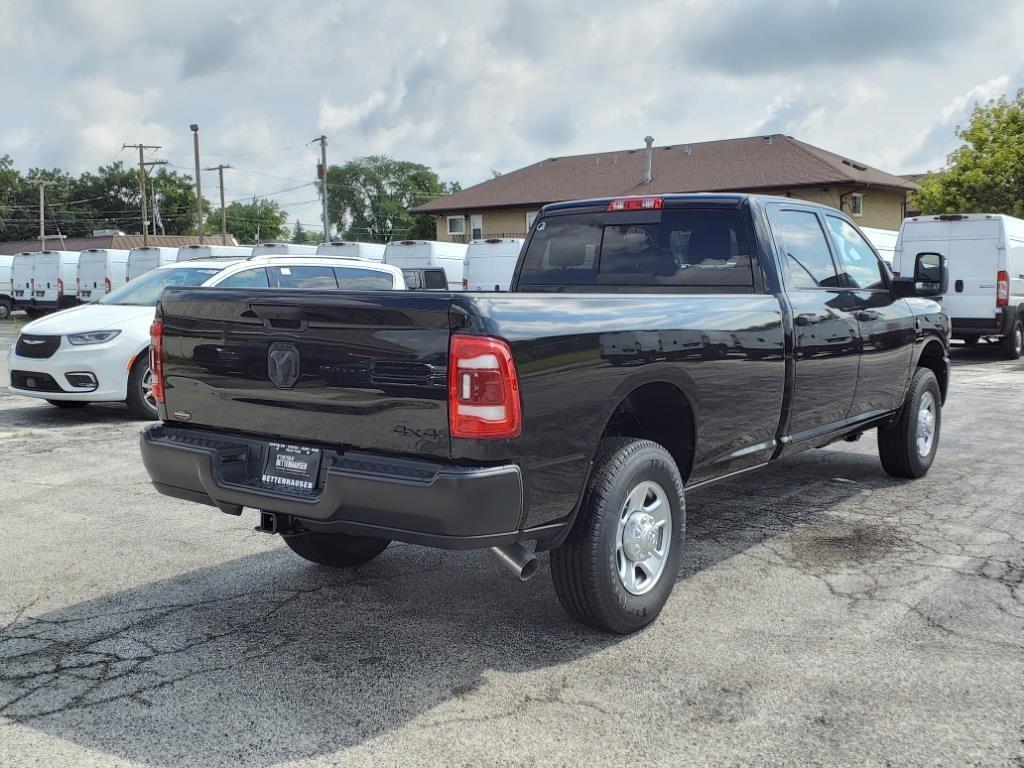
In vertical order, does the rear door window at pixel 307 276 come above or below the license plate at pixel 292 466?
above

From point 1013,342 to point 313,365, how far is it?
17447 mm

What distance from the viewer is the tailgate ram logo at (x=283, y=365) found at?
13.1 feet

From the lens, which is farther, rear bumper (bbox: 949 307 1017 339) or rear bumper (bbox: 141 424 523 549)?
rear bumper (bbox: 949 307 1017 339)

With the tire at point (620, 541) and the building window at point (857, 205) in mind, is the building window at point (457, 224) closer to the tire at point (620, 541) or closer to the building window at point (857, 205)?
the building window at point (857, 205)

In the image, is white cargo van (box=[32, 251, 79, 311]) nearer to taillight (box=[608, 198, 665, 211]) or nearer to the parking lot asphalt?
the parking lot asphalt

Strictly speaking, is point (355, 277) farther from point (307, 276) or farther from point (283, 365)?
point (283, 365)

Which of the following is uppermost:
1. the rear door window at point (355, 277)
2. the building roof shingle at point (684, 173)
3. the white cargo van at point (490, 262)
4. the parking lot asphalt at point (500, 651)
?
the building roof shingle at point (684, 173)

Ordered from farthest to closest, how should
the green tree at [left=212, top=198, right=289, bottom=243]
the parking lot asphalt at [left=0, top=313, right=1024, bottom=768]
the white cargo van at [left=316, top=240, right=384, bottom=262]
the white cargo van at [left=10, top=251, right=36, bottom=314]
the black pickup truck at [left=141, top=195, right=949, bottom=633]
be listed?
the green tree at [left=212, top=198, right=289, bottom=243] → the white cargo van at [left=10, top=251, right=36, bottom=314] → the white cargo van at [left=316, top=240, right=384, bottom=262] → the black pickup truck at [left=141, top=195, right=949, bottom=633] → the parking lot asphalt at [left=0, top=313, right=1024, bottom=768]

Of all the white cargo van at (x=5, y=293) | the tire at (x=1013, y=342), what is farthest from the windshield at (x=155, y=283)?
the white cargo van at (x=5, y=293)

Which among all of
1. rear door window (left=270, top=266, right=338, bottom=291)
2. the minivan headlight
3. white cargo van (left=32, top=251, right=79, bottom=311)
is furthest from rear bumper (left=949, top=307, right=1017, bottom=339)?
white cargo van (left=32, top=251, right=79, bottom=311)

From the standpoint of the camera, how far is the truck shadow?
11.4 feet

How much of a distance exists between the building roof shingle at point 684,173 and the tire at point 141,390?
109ft

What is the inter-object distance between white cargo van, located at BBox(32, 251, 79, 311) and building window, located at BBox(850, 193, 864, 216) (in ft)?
98.0

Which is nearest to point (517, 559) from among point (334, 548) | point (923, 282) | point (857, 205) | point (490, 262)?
point (334, 548)
